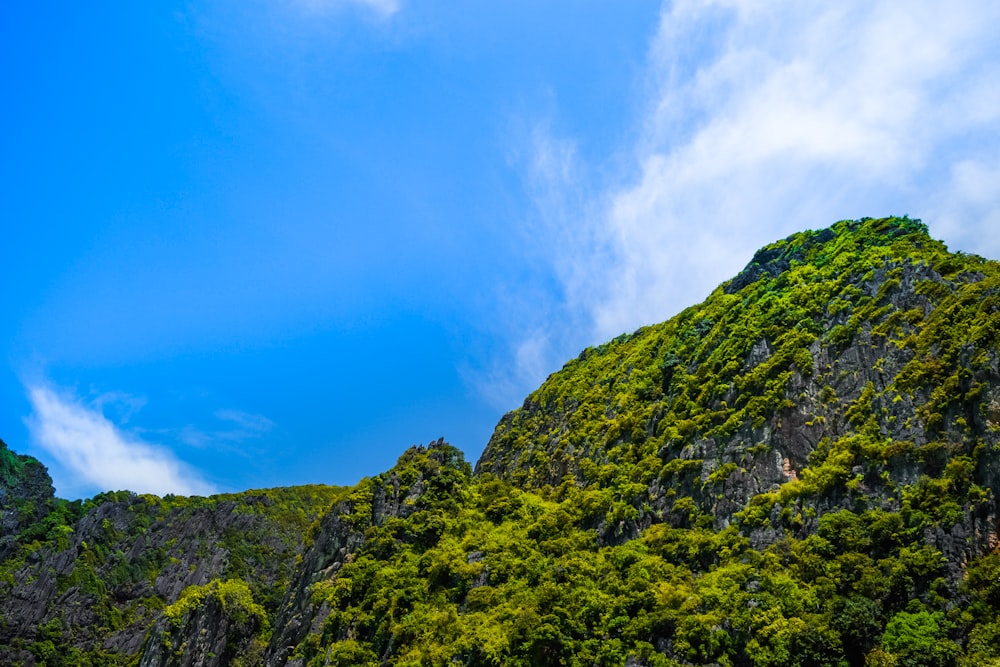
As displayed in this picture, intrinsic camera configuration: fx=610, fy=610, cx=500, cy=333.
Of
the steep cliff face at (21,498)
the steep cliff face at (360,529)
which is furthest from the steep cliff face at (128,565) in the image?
the steep cliff face at (360,529)

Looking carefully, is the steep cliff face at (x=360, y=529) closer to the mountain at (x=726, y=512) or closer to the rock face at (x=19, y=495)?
the mountain at (x=726, y=512)

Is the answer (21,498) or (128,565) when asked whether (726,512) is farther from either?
(21,498)

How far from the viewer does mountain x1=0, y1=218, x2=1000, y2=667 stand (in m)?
32.7

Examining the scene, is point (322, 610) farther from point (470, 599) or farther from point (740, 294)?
point (740, 294)

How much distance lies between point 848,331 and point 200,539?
102 metres

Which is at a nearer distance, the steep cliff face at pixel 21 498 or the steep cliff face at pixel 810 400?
the steep cliff face at pixel 810 400

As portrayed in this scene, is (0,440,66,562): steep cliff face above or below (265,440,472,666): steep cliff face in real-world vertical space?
above

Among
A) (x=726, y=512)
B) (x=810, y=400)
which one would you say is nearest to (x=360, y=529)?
(x=726, y=512)

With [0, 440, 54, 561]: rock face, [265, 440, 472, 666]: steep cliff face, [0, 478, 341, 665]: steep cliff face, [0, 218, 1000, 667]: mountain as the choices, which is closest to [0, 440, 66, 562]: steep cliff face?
[0, 440, 54, 561]: rock face

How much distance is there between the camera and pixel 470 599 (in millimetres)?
43281

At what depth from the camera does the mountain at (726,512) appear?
32688 millimetres

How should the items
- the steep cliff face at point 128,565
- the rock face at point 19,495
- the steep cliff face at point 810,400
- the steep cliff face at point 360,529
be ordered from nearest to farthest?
the steep cliff face at point 810,400 < the steep cliff face at point 360,529 < the steep cliff face at point 128,565 < the rock face at point 19,495

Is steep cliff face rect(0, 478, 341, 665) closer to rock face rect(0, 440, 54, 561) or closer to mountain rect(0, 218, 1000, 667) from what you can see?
rock face rect(0, 440, 54, 561)

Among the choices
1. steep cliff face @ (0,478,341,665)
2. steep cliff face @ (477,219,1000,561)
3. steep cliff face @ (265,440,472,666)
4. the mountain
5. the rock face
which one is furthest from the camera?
the rock face
